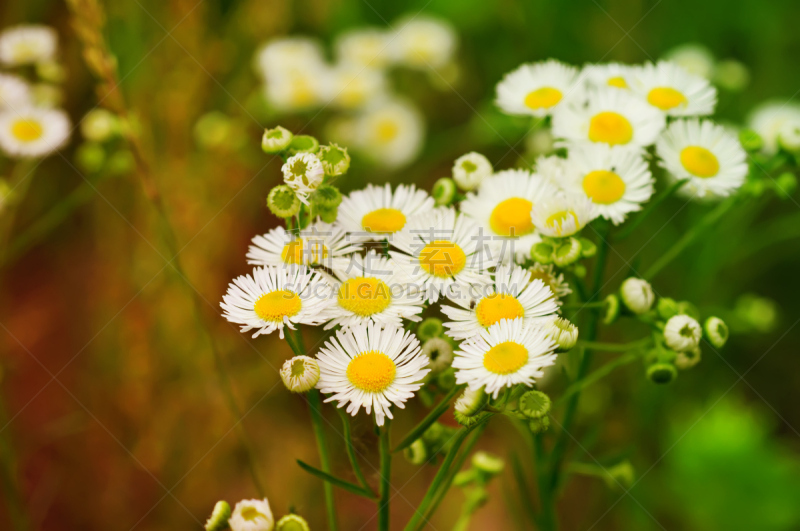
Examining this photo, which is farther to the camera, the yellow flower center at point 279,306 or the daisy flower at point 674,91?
the daisy flower at point 674,91

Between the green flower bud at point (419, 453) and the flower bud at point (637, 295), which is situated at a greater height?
the flower bud at point (637, 295)

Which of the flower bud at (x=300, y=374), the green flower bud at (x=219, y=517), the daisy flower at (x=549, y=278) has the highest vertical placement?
the daisy flower at (x=549, y=278)

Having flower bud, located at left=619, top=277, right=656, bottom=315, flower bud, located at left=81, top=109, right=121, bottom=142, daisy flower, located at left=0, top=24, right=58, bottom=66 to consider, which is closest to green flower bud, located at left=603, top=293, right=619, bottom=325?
flower bud, located at left=619, top=277, right=656, bottom=315

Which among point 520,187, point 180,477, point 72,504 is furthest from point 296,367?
point 72,504

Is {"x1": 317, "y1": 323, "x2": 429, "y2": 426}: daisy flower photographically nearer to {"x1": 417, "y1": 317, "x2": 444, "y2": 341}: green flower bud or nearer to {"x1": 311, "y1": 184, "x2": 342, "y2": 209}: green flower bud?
{"x1": 417, "y1": 317, "x2": 444, "y2": 341}: green flower bud

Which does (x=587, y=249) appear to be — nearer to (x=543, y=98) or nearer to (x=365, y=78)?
(x=543, y=98)

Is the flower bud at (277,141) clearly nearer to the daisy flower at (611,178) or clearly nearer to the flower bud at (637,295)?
the daisy flower at (611,178)

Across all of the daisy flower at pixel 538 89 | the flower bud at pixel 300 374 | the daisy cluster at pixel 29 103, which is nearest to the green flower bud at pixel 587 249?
the daisy flower at pixel 538 89

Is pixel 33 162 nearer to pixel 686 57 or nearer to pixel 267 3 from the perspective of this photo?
pixel 267 3
